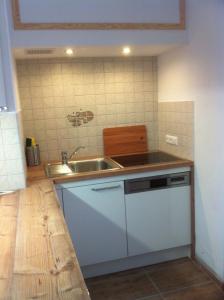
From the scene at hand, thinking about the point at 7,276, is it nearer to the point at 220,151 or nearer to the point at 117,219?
the point at 117,219

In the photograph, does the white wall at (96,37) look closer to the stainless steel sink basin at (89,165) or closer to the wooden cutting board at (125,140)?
the wooden cutting board at (125,140)

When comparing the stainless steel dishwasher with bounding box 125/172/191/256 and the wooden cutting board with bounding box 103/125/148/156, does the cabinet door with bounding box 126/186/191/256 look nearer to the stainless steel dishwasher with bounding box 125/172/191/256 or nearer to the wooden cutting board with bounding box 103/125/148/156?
the stainless steel dishwasher with bounding box 125/172/191/256

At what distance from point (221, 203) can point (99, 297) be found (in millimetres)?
1117

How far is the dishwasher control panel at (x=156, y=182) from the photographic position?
213 centimetres

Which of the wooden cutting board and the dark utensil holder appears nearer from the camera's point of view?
the dark utensil holder

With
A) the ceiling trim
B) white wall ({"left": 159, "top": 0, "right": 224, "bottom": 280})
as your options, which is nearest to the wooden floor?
white wall ({"left": 159, "top": 0, "right": 224, "bottom": 280})

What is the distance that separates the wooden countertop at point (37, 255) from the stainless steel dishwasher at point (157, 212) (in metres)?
0.80

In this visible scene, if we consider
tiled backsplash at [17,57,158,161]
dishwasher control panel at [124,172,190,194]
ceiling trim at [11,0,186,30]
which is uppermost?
ceiling trim at [11,0,186,30]

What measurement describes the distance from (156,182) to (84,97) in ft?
3.42

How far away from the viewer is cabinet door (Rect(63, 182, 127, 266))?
6.68 feet

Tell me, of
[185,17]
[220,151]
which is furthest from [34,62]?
[220,151]

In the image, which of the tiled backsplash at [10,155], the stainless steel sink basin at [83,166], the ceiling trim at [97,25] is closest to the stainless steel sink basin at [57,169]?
the stainless steel sink basin at [83,166]

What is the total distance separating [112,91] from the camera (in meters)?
2.63

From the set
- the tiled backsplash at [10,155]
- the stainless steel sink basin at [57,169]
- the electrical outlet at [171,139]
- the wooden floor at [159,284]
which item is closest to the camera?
the tiled backsplash at [10,155]
